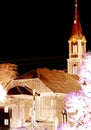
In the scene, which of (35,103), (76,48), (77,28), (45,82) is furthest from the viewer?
(77,28)

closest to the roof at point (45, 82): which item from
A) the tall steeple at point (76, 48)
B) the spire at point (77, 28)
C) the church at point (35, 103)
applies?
the church at point (35, 103)

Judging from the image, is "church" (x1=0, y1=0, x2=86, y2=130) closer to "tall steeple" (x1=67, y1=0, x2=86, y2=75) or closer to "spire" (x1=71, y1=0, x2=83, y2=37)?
"tall steeple" (x1=67, y1=0, x2=86, y2=75)

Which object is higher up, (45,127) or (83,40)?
(83,40)

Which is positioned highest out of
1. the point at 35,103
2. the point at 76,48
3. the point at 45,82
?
the point at 76,48

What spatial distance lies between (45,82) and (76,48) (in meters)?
13.7

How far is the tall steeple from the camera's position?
62625mm

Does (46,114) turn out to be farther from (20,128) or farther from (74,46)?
(74,46)

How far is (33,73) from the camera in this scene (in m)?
51.8

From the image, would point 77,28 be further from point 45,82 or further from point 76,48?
point 45,82

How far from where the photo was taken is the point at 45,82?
50.4 metres

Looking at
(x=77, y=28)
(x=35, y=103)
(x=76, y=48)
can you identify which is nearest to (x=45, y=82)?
(x=35, y=103)

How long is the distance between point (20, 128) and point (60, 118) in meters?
5.69

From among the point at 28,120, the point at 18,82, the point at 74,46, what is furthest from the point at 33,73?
the point at 74,46

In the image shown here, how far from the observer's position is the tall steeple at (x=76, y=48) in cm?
6262
